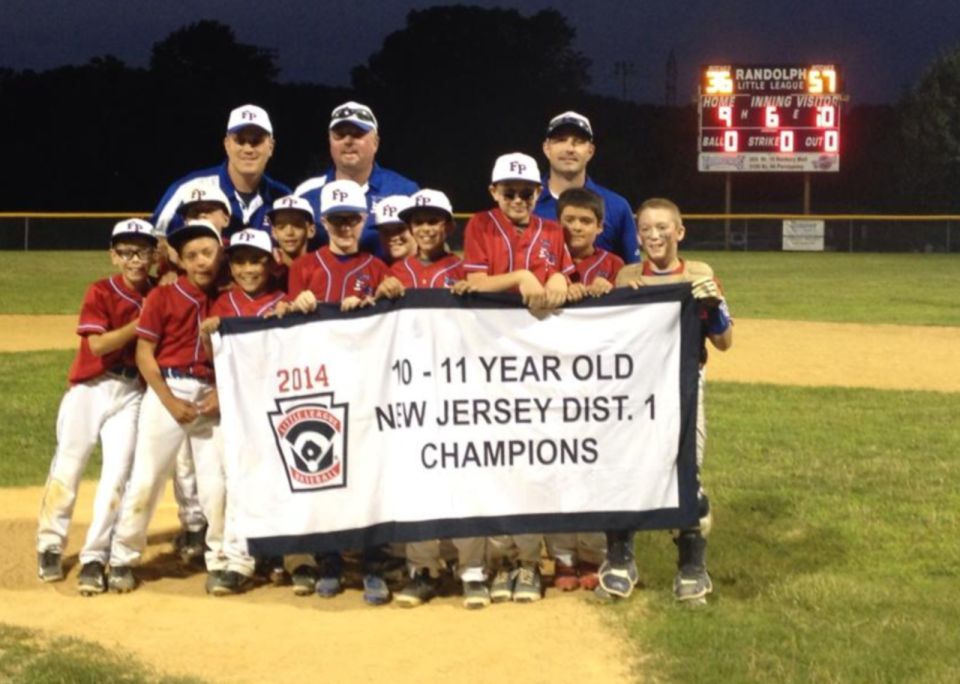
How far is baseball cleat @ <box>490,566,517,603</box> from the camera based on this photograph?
234 inches

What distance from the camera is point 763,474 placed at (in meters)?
8.70

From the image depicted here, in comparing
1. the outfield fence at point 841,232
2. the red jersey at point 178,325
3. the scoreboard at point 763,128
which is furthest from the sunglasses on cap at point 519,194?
the scoreboard at point 763,128

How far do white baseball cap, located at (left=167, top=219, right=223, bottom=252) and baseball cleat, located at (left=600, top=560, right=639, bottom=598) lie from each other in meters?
2.20

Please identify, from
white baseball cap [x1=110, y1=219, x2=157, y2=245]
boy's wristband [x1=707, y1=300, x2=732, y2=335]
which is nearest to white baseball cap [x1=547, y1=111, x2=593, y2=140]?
boy's wristband [x1=707, y1=300, x2=732, y2=335]

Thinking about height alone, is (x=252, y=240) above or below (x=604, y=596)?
above

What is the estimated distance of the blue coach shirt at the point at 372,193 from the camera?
643 cm

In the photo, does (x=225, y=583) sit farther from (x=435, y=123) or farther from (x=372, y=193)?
(x=435, y=123)

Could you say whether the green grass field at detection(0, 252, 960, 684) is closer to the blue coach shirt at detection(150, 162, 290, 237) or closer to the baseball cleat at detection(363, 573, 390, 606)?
the baseball cleat at detection(363, 573, 390, 606)

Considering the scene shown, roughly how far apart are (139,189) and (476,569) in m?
46.5

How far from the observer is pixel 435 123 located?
6425 centimetres

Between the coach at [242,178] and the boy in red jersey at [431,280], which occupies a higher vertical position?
the coach at [242,178]

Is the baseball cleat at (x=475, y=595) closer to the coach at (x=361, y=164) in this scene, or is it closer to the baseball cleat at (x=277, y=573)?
the baseball cleat at (x=277, y=573)

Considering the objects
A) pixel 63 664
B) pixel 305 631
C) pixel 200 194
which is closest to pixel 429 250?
pixel 200 194

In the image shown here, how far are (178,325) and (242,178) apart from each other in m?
0.93
